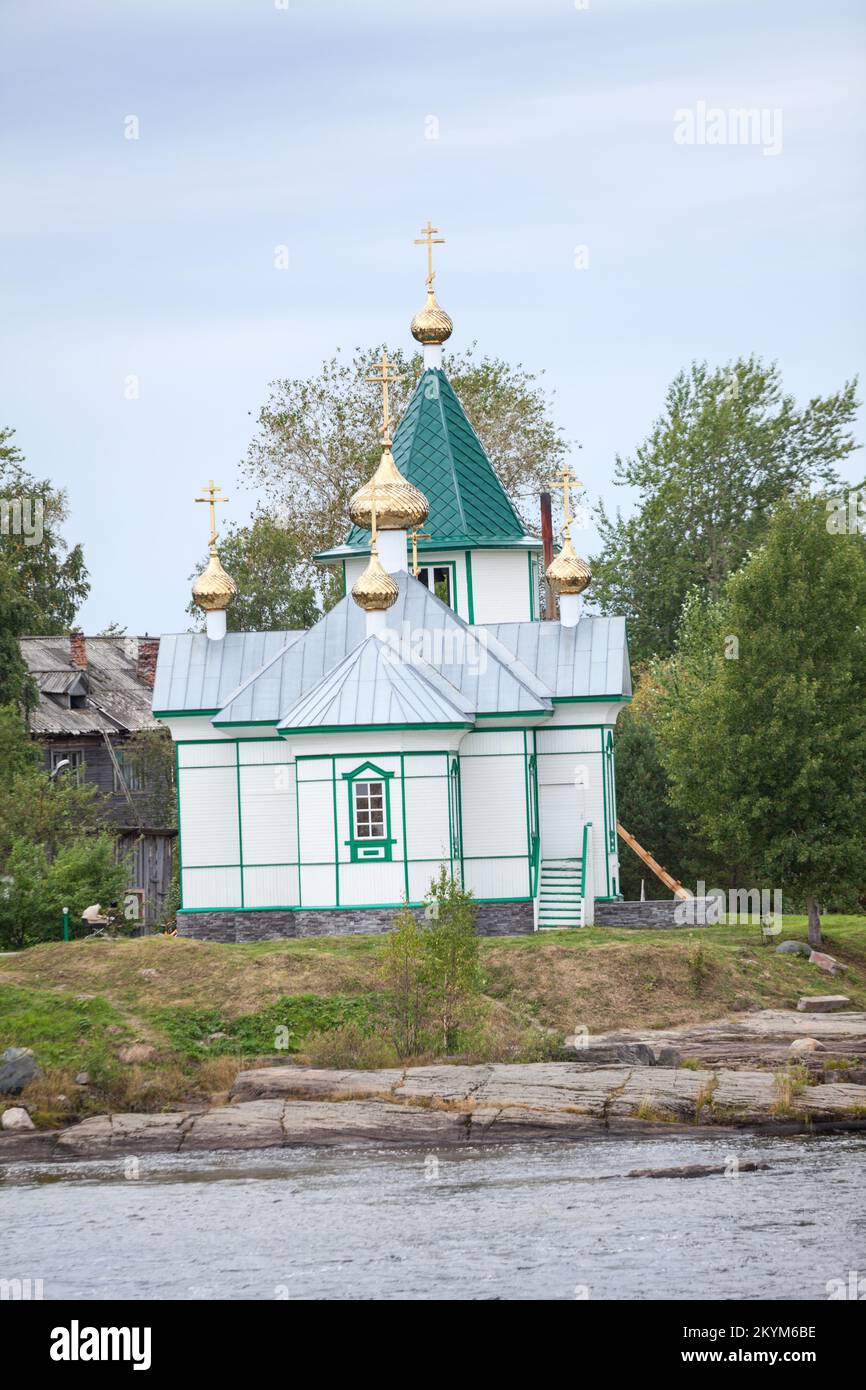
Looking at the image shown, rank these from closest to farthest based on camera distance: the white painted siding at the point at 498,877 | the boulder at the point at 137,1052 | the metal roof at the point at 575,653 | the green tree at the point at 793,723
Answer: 1. the boulder at the point at 137,1052
2. the green tree at the point at 793,723
3. the white painted siding at the point at 498,877
4. the metal roof at the point at 575,653

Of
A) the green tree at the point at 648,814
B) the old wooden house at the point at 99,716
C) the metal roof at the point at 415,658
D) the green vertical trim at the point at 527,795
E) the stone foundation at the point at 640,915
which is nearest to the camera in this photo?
the green vertical trim at the point at 527,795

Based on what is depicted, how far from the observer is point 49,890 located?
3559 cm

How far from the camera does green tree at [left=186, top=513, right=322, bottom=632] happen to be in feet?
192

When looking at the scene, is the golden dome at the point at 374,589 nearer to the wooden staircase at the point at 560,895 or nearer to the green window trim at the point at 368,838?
the green window trim at the point at 368,838

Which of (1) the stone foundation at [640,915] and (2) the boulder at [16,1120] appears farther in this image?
(1) the stone foundation at [640,915]

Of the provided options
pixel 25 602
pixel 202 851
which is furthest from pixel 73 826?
pixel 25 602

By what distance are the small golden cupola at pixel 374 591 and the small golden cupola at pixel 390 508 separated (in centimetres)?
61

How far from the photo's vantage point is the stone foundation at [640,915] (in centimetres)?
3731

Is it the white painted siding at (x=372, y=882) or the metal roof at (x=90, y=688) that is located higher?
the metal roof at (x=90, y=688)

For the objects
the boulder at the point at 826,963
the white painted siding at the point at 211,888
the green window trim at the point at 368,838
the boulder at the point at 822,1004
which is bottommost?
the boulder at the point at 822,1004

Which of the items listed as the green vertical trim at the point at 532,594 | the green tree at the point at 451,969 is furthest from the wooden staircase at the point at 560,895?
the green tree at the point at 451,969

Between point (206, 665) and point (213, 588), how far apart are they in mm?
1575

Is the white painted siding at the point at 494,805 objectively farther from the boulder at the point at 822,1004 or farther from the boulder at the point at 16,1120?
the boulder at the point at 16,1120
